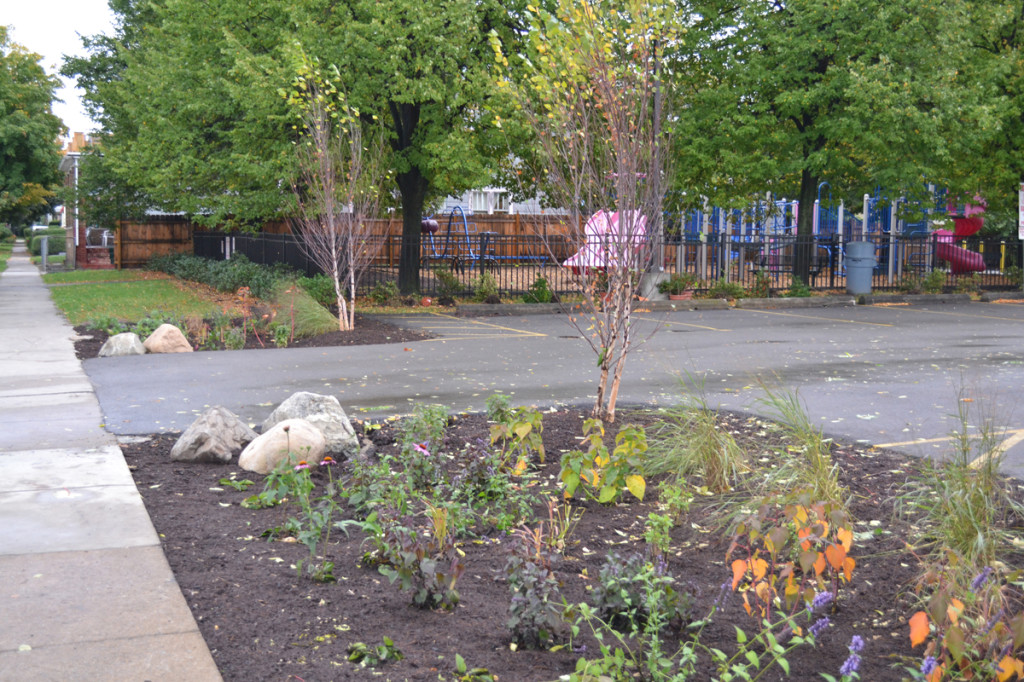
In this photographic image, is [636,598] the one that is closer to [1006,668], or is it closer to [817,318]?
[1006,668]

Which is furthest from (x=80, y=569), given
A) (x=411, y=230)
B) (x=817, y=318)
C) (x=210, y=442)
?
(x=411, y=230)

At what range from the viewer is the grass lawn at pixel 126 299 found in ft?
61.3

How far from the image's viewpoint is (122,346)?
13.0 metres

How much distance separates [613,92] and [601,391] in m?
2.24

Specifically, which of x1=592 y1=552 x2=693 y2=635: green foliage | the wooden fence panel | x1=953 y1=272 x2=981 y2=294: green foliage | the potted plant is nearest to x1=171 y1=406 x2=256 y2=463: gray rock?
x1=592 y1=552 x2=693 y2=635: green foliage

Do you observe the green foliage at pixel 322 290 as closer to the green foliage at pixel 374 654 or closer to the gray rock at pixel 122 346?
the gray rock at pixel 122 346

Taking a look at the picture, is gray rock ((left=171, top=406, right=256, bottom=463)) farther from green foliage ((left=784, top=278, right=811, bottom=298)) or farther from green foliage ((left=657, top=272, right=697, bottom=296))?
green foliage ((left=784, top=278, right=811, bottom=298))

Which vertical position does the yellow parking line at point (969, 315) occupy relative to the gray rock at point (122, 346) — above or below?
above

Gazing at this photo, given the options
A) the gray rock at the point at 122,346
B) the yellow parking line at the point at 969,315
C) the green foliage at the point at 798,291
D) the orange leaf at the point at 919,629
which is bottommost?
the orange leaf at the point at 919,629

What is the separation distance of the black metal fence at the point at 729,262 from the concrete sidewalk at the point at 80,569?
14.9 meters

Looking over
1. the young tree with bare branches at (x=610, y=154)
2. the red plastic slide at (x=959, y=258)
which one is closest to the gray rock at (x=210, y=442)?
the young tree with bare branches at (x=610, y=154)

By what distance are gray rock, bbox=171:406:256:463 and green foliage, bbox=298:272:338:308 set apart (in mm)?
11350

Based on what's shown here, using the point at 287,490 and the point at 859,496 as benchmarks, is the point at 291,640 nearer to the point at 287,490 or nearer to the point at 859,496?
the point at 287,490

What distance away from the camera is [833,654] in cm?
381
